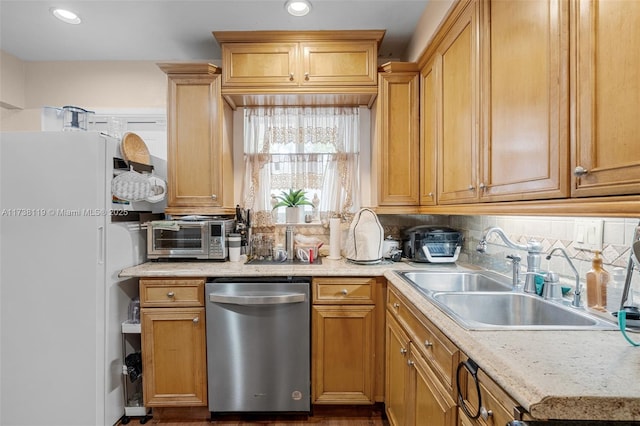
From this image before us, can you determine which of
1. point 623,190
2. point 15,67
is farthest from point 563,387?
point 15,67

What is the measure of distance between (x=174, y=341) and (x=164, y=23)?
7.08ft

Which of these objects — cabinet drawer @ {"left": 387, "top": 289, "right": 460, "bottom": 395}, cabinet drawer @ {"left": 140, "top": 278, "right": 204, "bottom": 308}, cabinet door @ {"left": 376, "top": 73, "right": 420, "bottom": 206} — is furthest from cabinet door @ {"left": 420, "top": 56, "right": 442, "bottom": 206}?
cabinet drawer @ {"left": 140, "top": 278, "right": 204, "bottom": 308}

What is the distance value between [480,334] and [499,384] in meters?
0.24

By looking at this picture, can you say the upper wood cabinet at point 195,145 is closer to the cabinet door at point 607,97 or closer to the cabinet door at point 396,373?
the cabinet door at point 396,373

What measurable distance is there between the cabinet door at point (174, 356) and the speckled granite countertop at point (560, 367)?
4.79ft

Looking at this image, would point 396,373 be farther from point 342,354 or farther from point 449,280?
point 449,280

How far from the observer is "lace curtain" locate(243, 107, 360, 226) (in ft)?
8.58

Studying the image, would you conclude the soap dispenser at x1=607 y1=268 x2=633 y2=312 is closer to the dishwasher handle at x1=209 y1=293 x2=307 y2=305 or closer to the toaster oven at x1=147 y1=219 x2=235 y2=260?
the dishwasher handle at x1=209 y1=293 x2=307 y2=305

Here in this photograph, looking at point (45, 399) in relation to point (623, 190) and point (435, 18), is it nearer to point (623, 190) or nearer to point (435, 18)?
point (623, 190)

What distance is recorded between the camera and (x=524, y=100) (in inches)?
43.8

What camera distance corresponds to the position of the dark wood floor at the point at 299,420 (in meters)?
2.00

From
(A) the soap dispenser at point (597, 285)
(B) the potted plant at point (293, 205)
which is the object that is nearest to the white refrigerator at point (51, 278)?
(B) the potted plant at point (293, 205)

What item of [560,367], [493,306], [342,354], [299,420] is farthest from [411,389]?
[299,420]

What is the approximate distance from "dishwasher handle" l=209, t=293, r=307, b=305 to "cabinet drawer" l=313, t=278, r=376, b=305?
0.37 feet
